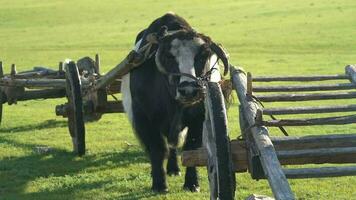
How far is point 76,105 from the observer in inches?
341

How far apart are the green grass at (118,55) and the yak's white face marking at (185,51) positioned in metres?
1.58

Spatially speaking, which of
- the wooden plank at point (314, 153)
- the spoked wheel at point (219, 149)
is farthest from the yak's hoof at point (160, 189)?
the wooden plank at point (314, 153)

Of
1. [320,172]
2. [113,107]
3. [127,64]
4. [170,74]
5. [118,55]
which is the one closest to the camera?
[320,172]

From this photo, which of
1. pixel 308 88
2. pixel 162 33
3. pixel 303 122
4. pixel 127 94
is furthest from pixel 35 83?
pixel 303 122

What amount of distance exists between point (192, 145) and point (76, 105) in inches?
81.6

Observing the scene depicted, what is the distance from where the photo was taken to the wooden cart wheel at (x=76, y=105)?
867cm

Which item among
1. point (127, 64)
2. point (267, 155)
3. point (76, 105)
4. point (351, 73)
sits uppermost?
point (127, 64)

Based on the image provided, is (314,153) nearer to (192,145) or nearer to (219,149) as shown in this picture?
(219,149)

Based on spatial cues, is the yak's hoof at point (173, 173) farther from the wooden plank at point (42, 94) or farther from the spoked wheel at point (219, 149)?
the wooden plank at point (42, 94)

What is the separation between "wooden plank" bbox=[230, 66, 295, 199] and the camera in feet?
12.4

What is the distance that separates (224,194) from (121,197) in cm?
269

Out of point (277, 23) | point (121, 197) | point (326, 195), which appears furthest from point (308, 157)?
point (277, 23)

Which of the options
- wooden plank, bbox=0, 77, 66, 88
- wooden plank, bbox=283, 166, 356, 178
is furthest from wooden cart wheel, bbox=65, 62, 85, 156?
wooden plank, bbox=283, 166, 356, 178

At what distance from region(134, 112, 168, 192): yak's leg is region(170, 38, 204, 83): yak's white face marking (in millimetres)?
1357
